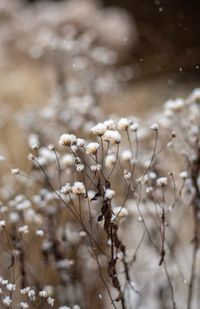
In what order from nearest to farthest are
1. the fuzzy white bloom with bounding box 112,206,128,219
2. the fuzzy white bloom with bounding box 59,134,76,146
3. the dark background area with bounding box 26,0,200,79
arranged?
the fuzzy white bloom with bounding box 59,134,76,146 < the fuzzy white bloom with bounding box 112,206,128,219 < the dark background area with bounding box 26,0,200,79

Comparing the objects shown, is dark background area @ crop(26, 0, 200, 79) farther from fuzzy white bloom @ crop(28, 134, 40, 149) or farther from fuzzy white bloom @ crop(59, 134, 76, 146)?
fuzzy white bloom @ crop(59, 134, 76, 146)

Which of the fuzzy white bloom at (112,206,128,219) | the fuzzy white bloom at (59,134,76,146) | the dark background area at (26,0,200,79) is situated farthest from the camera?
the dark background area at (26,0,200,79)

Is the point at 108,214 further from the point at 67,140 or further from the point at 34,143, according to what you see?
the point at 34,143

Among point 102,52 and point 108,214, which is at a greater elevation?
point 102,52

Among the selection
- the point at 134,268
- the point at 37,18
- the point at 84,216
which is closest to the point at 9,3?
the point at 37,18

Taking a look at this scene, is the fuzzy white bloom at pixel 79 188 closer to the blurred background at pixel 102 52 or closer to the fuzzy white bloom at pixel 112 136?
the fuzzy white bloom at pixel 112 136

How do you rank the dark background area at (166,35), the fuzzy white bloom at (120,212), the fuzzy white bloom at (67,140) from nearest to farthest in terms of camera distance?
the fuzzy white bloom at (67,140) → the fuzzy white bloom at (120,212) → the dark background area at (166,35)

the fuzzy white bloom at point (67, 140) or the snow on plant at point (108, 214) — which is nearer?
the fuzzy white bloom at point (67, 140)

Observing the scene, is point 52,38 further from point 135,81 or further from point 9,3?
point 135,81

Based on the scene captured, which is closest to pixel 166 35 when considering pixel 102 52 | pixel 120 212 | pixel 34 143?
pixel 102 52

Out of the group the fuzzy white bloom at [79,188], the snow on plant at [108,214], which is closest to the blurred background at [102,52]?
the snow on plant at [108,214]

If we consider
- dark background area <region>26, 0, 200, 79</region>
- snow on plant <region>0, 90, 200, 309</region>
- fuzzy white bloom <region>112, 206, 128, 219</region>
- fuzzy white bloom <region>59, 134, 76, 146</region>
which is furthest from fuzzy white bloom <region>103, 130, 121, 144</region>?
dark background area <region>26, 0, 200, 79</region>

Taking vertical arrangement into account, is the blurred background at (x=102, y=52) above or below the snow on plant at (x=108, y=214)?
above
